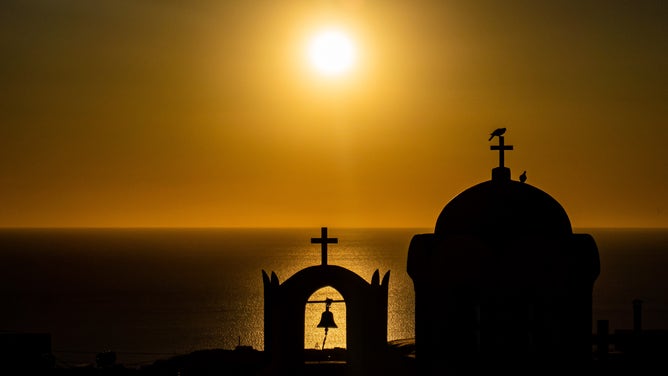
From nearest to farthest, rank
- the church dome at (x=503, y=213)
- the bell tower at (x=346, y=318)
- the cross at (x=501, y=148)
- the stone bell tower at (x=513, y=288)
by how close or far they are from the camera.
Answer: the stone bell tower at (x=513, y=288) → the church dome at (x=503, y=213) → the cross at (x=501, y=148) → the bell tower at (x=346, y=318)

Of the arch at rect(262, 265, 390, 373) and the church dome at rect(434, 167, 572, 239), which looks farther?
the arch at rect(262, 265, 390, 373)

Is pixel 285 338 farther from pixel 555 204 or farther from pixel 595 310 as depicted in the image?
pixel 595 310

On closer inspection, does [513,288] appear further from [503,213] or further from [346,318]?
[346,318]

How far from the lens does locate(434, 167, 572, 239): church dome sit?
64.8 feet

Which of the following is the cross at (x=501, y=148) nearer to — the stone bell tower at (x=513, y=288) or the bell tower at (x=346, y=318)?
the stone bell tower at (x=513, y=288)

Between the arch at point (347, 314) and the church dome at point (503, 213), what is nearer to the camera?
the church dome at point (503, 213)

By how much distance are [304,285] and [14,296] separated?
493 feet

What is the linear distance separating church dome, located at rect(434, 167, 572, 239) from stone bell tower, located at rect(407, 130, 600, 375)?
2 cm

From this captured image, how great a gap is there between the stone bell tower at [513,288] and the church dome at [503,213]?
0.02m

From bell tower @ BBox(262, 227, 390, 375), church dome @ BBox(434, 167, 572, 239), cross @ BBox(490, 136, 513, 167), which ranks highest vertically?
cross @ BBox(490, 136, 513, 167)

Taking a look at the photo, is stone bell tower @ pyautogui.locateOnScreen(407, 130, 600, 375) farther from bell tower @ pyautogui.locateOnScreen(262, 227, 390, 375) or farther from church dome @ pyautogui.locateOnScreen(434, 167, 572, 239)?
bell tower @ pyautogui.locateOnScreen(262, 227, 390, 375)

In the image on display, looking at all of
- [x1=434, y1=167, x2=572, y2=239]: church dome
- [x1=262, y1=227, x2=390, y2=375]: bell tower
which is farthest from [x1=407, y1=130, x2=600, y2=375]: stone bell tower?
[x1=262, y1=227, x2=390, y2=375]: bell tower

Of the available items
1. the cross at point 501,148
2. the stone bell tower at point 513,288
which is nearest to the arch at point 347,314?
the stone bell tower at point 513,288

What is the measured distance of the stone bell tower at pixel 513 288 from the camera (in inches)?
762
